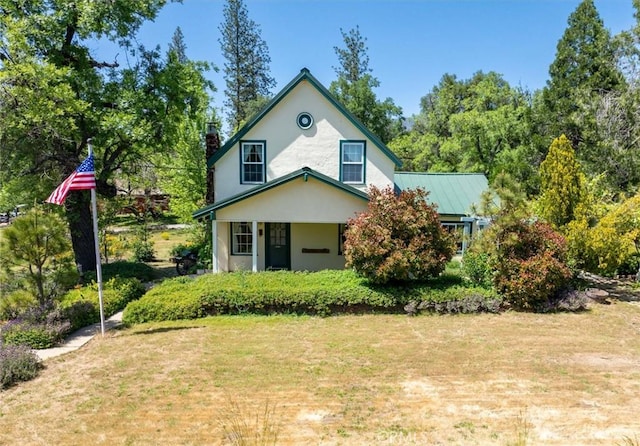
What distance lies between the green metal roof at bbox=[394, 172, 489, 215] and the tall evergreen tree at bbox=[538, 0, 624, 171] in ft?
15.4

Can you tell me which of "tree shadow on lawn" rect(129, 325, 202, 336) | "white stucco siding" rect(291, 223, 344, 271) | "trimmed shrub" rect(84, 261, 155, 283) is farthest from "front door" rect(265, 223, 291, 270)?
"tree shadow on lawn" rect(129, 325, 202, 336)

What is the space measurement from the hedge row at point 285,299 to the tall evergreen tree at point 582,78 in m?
11.4

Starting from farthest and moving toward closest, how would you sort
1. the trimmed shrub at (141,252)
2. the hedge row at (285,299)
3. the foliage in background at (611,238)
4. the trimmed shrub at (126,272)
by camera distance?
1. the trimmed shrub at (141,252)
2. the trimmed shrub at (126,272)
3. the foliage in background at (611,238)
4. the hedge row at (285,299)

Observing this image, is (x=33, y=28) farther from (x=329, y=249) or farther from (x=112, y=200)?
(x=329, y=249)

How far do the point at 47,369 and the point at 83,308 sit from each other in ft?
11.2

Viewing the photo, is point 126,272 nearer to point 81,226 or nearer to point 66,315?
point 81,226

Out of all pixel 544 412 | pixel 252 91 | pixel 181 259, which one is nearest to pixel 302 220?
pixel 181 259

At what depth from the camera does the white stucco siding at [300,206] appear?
626 inches

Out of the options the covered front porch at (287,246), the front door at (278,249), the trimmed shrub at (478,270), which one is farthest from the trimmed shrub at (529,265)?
the front door at (278,249)

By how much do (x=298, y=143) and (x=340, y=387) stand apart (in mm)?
11488

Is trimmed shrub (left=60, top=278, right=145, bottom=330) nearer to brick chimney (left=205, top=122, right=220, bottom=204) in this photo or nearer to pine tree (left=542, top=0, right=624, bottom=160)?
brick chimney (left=205, top=122, right=220, bottom=204)

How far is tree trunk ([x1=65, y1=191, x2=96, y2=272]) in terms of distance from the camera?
53.4ft

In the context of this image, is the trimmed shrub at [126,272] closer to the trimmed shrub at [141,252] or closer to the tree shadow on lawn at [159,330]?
the trimmed shrub at [141,252]

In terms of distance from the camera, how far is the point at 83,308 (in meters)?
12.1
